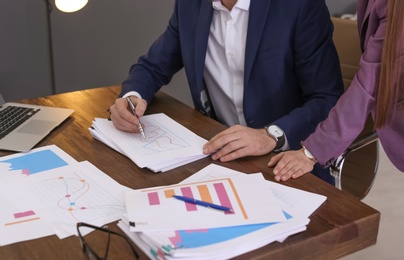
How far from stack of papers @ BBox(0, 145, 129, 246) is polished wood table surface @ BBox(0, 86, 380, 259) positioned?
3 centimetres

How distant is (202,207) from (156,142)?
42 cm

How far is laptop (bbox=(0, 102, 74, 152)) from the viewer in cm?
150

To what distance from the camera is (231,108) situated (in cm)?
188

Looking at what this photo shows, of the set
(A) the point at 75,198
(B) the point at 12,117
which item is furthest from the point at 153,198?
(B) the point at 12,117

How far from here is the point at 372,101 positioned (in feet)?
4.50

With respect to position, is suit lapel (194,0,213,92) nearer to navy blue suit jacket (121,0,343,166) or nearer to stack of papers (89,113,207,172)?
navy blue suit jacket (121,0,343,166)

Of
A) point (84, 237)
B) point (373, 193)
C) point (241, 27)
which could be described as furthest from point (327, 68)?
point (373, 193)

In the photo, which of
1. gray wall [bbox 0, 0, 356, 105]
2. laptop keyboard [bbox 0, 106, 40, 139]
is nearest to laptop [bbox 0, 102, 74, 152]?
laptop keyboard [bbox 0, 106, 40, 139]

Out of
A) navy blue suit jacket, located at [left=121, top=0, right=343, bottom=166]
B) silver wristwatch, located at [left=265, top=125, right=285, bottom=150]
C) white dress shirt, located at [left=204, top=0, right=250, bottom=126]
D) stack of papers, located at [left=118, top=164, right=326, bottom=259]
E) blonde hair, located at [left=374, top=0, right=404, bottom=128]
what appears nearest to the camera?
stack of papers, located at [left=118, top=164, right=326, bottom=259]

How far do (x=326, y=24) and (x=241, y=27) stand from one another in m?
0.25

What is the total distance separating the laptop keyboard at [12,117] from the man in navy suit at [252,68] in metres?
0.27

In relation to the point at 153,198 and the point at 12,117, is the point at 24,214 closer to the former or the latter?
the point at 153,198

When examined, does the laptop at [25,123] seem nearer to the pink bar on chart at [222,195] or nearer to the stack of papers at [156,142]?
the stack of papers at [156,142]

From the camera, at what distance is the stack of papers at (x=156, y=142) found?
138 cm
